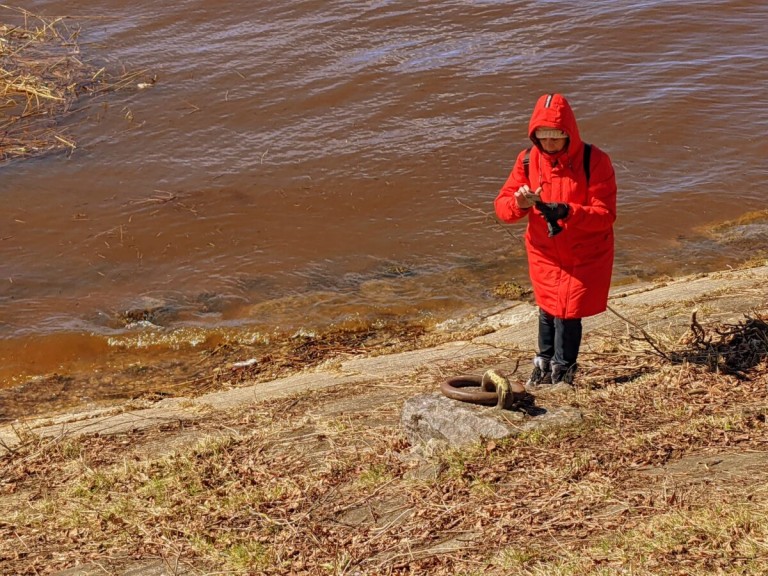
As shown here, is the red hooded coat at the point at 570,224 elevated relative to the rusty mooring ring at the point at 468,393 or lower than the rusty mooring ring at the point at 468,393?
elevated

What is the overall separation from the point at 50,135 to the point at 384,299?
5.80 metres

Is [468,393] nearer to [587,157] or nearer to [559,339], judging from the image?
[559,339]

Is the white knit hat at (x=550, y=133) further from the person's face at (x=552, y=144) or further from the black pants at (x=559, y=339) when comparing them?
the black pants at (x=559, y=339)

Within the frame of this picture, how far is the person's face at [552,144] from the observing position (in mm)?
4988

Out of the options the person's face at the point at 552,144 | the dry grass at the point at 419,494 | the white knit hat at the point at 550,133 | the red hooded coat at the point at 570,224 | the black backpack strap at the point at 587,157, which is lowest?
the dry grass at the point at 419,494

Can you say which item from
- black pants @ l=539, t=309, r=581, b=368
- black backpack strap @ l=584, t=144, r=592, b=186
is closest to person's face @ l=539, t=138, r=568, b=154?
black backpack strap @ l=584, t=144, r=592, b=186

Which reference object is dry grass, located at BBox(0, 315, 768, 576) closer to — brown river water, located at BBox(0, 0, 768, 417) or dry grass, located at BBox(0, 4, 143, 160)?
brown river water, located at BBox(0, 0, 768, 417)

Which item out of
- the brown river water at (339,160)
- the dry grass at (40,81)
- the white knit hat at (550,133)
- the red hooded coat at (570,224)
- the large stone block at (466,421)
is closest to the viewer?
the large stone block at (466,421)

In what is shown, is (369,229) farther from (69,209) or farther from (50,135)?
(50,135)

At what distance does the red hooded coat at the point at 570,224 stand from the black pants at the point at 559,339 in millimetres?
131

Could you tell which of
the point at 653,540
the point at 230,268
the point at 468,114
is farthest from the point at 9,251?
the point at 653,540

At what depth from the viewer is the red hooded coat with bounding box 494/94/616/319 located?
504cm

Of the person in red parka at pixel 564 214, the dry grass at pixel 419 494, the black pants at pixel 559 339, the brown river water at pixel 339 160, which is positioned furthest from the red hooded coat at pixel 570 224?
the brown river water at pixel 339 160

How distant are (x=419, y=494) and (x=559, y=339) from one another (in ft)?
5.16
